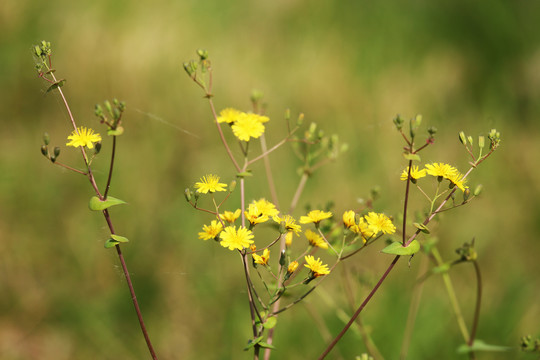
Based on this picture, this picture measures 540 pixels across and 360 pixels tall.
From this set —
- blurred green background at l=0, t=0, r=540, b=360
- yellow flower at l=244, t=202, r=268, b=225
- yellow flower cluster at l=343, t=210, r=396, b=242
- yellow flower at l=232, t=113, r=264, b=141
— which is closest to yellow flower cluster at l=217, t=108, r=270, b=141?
yellow flower at l=232, t=113, r=264, b=141

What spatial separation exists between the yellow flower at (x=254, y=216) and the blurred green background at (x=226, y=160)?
425mm

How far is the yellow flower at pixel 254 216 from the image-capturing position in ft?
3.10

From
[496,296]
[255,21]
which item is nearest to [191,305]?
[496,296]

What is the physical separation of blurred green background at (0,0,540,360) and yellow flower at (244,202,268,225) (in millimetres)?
425

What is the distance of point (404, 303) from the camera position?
1811 millimetres

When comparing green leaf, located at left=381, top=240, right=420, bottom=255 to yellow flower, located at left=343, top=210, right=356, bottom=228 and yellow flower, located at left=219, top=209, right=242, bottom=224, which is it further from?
yellow flower, located at left=219, top=209, right=242, bottom=224

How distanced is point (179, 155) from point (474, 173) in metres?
1.31

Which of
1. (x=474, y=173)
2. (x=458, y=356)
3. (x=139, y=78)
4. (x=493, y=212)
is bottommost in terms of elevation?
(x=458, y=356)

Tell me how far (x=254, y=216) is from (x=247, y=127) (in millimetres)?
192

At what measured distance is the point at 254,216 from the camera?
0.96 meters

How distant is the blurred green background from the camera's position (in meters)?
1.76

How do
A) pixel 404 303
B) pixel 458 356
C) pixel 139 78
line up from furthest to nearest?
pixel 139 78, pixel 404 303, pixel 458 356

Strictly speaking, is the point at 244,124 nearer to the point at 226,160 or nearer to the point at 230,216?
the point at 230,216

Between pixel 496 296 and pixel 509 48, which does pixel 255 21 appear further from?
pixel 496 296
